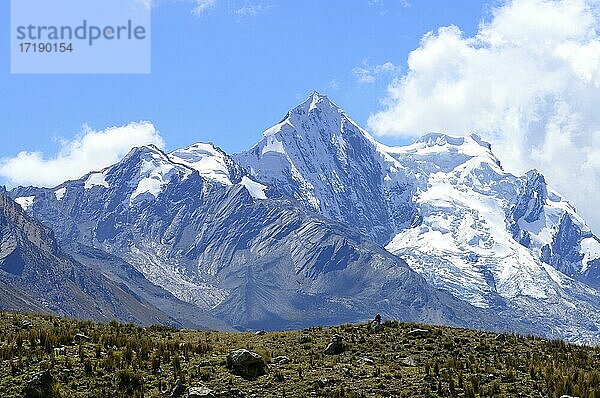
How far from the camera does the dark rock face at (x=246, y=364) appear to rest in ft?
128

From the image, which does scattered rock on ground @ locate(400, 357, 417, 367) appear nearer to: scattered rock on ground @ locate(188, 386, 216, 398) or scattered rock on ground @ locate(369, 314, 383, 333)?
scattered rock on ground @ locate(369, 314, 383, 333)

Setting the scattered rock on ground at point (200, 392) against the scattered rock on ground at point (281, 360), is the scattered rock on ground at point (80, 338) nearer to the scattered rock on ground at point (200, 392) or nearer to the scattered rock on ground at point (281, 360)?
the scattered rock on ground at point (281, 360)

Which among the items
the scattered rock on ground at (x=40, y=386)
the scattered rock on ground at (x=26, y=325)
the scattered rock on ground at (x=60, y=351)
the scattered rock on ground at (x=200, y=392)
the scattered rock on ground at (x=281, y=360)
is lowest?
the scattered rock on ground at (x=200, y=392)

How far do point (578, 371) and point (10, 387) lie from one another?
2732 cm

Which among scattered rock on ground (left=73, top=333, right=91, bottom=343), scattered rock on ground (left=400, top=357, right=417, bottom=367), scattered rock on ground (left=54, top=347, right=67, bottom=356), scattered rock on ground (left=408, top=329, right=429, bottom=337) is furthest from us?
scattered rock on ground (left=408, top=329, right=429, bottom=337)

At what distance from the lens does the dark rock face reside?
128 feet

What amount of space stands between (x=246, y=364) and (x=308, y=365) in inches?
145

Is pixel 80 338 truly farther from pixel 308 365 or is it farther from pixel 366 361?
pixel 366 361

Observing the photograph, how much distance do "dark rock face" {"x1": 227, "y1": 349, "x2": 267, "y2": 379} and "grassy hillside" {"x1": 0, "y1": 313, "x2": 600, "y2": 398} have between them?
409mm

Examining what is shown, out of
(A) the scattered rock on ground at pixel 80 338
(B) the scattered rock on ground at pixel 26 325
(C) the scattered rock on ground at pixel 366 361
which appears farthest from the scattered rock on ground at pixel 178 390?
(B) the scattered rock on ground at pixel 26 325

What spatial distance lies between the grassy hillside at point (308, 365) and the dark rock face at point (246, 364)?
41cm

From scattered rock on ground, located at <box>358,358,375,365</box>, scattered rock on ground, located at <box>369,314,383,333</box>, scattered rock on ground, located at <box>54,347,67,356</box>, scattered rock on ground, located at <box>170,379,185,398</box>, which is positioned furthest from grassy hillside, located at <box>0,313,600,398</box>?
scattered rock on ground, located at <box>369,314,383,333</box>

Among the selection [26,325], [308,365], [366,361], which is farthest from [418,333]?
[26,325]

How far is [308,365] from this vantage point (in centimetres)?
4125
